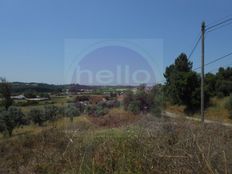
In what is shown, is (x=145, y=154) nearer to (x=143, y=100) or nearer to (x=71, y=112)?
(x=71, y=112)

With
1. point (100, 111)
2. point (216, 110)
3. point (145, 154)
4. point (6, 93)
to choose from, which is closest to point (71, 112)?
point (100, 111)

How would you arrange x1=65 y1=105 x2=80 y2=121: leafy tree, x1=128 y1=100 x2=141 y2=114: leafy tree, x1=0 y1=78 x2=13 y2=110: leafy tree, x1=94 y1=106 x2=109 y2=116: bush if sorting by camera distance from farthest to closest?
1. x1=0 y1=78 x2=13 y2=110: leafy tree
2. x1=128 y1=100 x2=141 y2=114: leafy tree
3. x1=94 y1=106 x2=109 y2=116: bush
4. x1=65 y1=105 x2=80 y2=121: leafy tree

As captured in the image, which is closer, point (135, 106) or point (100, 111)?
point (100, 111)

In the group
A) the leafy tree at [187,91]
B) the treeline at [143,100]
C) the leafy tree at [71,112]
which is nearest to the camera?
the leafy tree at [71,112]

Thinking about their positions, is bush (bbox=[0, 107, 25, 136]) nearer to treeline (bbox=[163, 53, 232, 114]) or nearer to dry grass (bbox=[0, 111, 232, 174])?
treeline (bbox=[163, 53, 232, 114])

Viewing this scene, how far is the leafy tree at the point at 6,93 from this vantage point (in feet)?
91.8

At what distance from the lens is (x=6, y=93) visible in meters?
28.7

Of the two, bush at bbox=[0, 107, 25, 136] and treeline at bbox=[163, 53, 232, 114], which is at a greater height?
treeline at bbox=[163, 53, 232, 114]

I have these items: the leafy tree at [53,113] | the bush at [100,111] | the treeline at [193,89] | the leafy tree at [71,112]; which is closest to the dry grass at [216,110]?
the treeline at [193,89]

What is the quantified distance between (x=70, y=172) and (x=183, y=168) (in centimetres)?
175

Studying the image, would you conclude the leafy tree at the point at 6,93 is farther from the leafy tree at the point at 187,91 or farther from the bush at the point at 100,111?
the bush at the point at 100,111

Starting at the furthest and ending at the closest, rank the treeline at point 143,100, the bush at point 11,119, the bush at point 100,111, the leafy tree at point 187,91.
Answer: the leafy tree at point 187,91
the bush at point 11,119
the treeline at point 143,100
the bush at point 100,111

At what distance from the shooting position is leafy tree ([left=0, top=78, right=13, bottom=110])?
28.0 metres

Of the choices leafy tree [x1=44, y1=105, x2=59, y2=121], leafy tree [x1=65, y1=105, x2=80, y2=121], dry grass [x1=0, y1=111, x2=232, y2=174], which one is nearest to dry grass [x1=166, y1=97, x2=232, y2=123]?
leafy tree [x1=44, y1=105, x2=59, y2=121]
